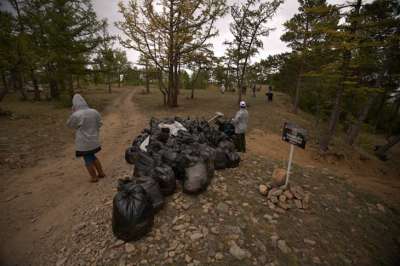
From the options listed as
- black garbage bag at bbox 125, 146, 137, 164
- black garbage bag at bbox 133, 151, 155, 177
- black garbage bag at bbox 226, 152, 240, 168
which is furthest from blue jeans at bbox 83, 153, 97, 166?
black garbage bag at bbox 226, 152, 240, 168

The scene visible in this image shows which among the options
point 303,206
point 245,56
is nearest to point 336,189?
point 303,206

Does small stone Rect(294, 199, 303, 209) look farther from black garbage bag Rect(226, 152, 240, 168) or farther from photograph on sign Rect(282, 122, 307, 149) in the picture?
black garbage bag Rect(226, 152, 240, 168)

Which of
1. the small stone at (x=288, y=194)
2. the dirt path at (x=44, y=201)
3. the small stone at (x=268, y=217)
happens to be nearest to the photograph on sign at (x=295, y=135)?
the small stone at (x=288, y=194)

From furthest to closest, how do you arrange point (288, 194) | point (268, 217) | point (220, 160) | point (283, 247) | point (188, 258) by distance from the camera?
point (220, 160), point (288, 194), point (268, 217), point (283, 247), point (188, 258)

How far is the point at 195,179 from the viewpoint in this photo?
316 centimetres

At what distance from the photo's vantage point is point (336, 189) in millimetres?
3971

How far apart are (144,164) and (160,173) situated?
0.65 meters

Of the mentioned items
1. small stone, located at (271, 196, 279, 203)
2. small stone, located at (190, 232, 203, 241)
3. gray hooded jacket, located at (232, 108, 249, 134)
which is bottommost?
small stone, located at (190, 232, 203, 241)

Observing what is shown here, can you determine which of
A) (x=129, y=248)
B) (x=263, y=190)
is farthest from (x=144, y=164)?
(x=263, y=190)

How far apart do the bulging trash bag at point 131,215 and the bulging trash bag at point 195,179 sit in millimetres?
855

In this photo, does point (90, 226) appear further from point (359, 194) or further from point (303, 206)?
point (359, 194)

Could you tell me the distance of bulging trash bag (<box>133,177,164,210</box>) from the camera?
2.67 m

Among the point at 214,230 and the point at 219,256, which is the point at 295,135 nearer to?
the point at 214,230

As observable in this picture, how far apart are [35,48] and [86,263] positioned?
14.3 metres
